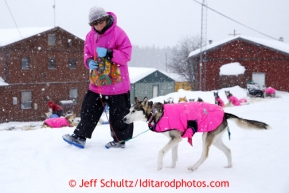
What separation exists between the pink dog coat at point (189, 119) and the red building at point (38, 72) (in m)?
25.7

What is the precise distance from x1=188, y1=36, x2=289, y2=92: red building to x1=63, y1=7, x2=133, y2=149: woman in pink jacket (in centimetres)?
2516

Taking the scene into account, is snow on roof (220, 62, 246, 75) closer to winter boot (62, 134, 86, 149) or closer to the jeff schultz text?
winter boot (62, 134, 86, 149)

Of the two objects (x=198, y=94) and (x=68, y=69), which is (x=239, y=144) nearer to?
(x=198, y=94)

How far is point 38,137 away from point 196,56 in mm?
26947

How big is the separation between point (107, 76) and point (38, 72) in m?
26.3

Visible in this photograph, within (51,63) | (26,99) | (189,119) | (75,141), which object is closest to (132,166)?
(189,119)

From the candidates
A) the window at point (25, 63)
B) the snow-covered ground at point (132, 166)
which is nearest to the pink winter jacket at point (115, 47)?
the snow-covered ground at point (132, 166)

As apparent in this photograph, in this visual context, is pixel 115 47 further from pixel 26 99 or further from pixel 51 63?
pixel 51 63

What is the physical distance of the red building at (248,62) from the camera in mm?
27516

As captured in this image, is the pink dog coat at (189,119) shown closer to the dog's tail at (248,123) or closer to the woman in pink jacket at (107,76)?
the dog's tail at (248,123)

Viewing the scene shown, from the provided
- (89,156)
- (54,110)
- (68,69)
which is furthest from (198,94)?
(89,156)

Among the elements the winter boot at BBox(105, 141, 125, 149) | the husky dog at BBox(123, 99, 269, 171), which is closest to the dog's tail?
the husky dog at BBox(123, 99, 269, 171)

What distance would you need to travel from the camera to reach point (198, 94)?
21.1 meters

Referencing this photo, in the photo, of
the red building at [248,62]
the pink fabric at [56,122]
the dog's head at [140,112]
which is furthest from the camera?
the red building at [248,62]
